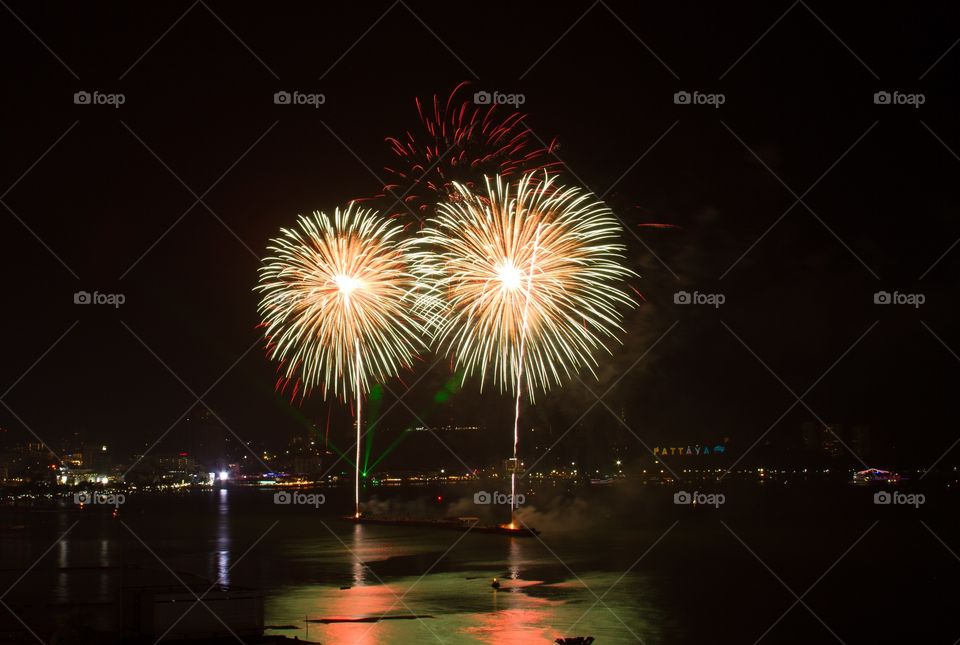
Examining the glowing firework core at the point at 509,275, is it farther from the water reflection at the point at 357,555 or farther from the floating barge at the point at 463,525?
the floating barge at the point at 463,525

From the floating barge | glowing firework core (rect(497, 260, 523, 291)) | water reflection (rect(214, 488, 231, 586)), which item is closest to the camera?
water reflection (rect(214, 488, 231, 586))

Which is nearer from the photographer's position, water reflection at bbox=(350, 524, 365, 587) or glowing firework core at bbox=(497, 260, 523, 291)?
water reflection at bbox=(350, 524, 365, 587)

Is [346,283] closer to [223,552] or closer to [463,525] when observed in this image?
[223,552]

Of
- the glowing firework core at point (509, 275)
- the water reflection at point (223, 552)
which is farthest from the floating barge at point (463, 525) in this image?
the glowing firework core at point (509, 275)

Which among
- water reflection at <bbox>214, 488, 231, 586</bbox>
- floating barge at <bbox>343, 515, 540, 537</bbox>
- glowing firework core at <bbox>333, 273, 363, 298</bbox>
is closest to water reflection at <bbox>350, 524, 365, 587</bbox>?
floating barge at <bbox>343, 515, 540, 537</bbox>

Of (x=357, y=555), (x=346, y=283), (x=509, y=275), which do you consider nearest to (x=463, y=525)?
(x=357, y=555)

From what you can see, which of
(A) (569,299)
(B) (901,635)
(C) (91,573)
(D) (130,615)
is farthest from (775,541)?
(D) (130,615)

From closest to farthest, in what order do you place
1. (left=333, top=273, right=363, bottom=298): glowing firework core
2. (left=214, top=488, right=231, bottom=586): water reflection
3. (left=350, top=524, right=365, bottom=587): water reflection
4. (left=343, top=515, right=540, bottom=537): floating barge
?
1. (left=350, top=524, right=365, bottom=587): water reflection
2. (left=214, top=488, right=231, bottom=586): water reflection
3. (left=333, top=273, right=363, bottom=298): glowing firework core
4. (left=343, top=515, right=540, bottom=537): floating barge

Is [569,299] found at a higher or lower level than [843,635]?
higher

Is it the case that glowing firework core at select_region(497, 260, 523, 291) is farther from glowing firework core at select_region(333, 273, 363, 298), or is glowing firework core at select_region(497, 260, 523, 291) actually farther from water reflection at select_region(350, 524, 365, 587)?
water reflection at select_region(350, 524, 365, 587)

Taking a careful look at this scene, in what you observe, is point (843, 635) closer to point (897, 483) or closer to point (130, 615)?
point (130, 615)

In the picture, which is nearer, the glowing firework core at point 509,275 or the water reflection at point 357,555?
the water reflection at point 357,555
